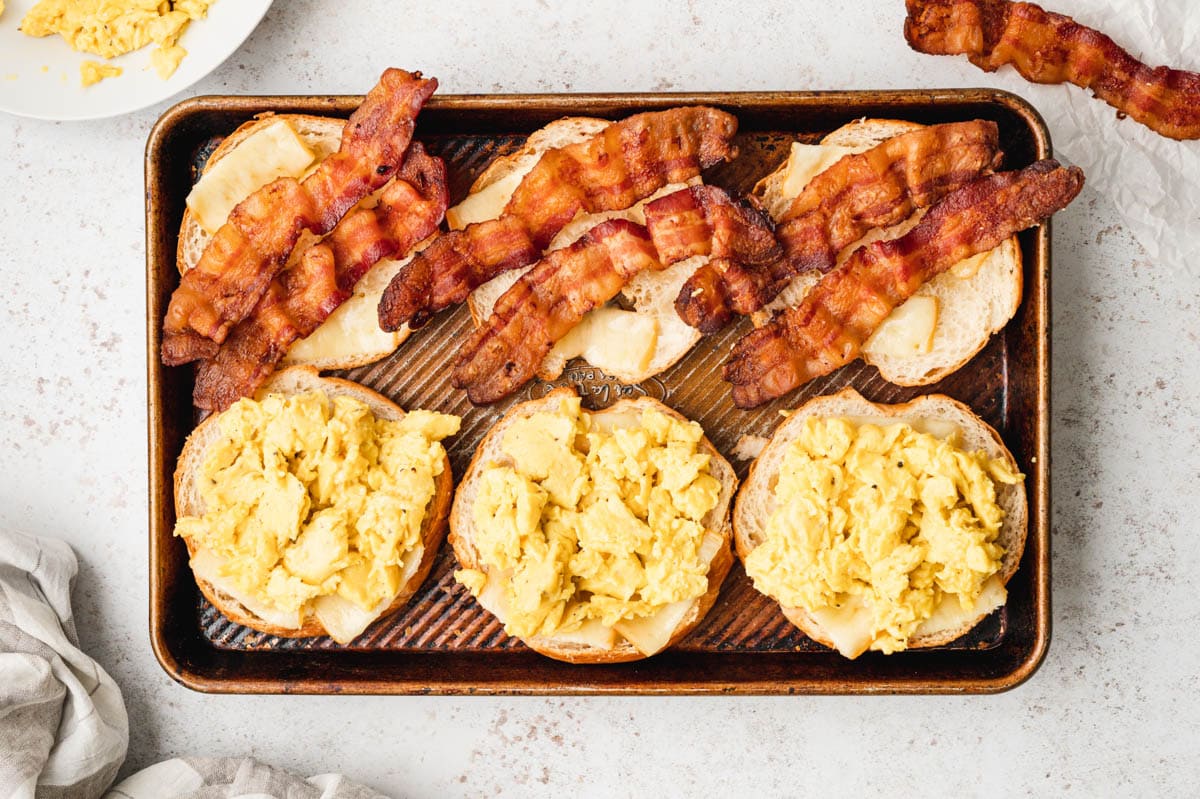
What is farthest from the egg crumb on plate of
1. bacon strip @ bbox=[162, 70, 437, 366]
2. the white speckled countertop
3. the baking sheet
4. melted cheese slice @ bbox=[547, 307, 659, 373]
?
melted cheese slice @ bbox=[547, 307, 659, 373]

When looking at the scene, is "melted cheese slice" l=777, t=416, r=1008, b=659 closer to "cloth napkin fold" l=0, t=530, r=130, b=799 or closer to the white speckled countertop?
the white speckled countertop

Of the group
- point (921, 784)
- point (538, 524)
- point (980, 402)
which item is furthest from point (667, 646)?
point (980, 402)

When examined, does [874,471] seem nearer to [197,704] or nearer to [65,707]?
[197,704]

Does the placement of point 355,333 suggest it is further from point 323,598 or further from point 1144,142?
point 1144,142

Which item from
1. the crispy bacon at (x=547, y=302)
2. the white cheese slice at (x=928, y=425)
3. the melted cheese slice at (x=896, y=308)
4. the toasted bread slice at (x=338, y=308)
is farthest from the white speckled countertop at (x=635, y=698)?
the crispy bacon at (x=547, y=302)

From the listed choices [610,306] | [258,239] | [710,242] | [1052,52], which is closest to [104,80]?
[258,239]
